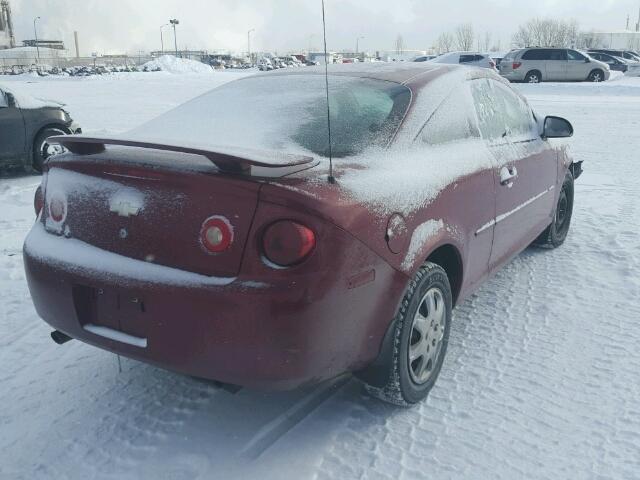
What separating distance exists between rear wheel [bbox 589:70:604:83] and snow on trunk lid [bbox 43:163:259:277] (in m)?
28.6

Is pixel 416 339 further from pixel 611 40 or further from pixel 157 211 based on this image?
pixel 611 40

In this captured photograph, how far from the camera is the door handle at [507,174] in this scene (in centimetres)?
338

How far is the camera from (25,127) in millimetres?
7938

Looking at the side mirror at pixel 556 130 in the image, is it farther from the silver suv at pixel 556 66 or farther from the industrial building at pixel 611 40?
the industrial building at pixel 611 40

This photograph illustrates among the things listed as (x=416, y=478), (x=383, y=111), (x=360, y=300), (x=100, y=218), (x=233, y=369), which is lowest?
(x=416, y=478)

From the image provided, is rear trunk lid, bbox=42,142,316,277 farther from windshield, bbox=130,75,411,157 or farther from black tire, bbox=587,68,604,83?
black tire, bbox=587,68,604,83

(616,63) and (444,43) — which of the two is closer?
(616,63)

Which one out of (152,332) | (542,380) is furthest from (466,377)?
(152,332)

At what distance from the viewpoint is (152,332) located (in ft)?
7.40

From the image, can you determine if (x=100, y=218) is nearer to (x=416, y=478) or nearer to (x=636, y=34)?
(x=416, y=478)

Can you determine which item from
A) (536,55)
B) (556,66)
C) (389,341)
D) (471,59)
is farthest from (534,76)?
(389,341)

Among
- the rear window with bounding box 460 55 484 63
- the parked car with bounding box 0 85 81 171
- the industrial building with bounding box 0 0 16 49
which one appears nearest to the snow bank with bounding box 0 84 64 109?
the parked car with bounding box 0 85 81 171

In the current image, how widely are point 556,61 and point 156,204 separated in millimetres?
28140

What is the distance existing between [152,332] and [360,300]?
772mm
